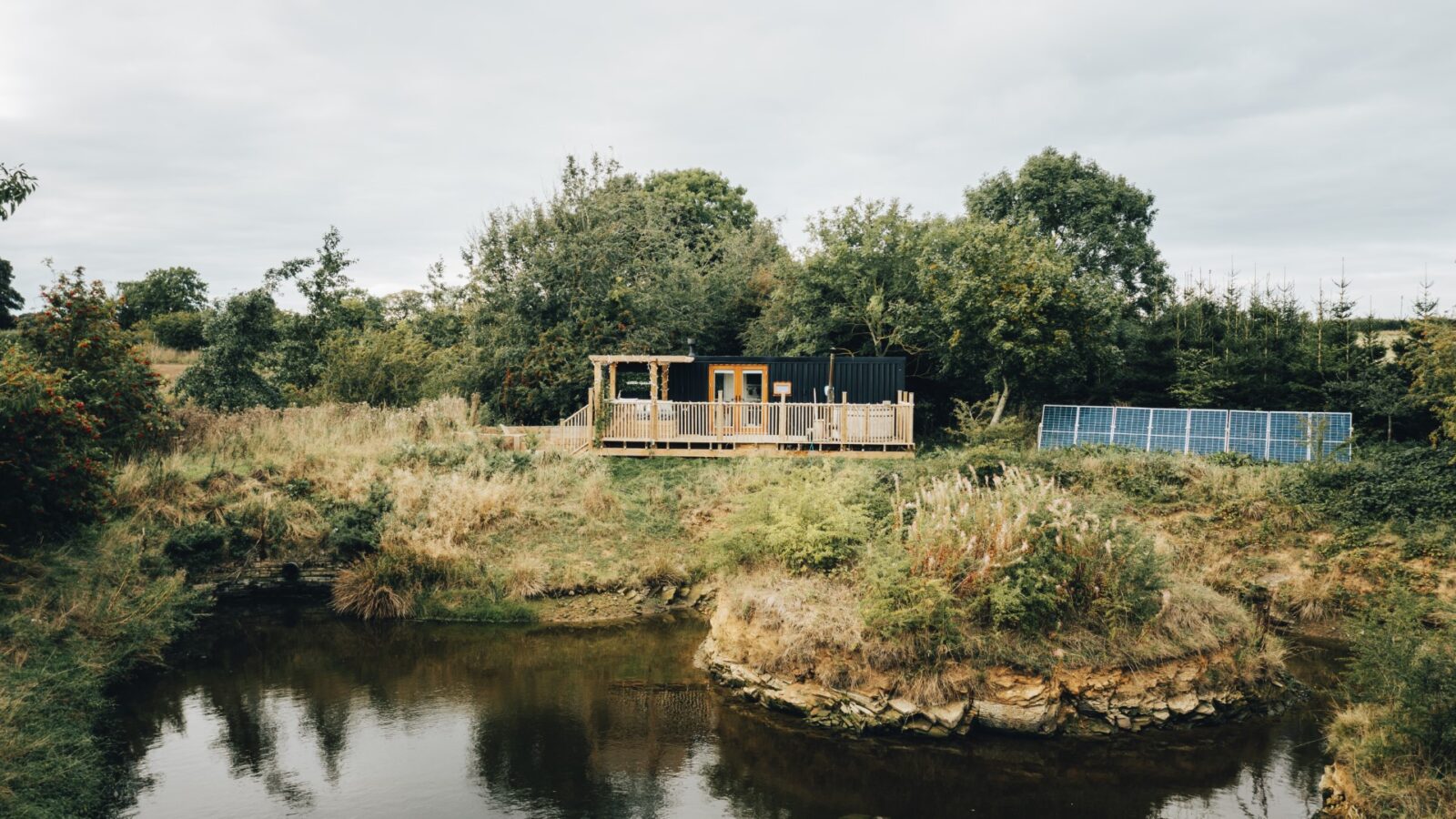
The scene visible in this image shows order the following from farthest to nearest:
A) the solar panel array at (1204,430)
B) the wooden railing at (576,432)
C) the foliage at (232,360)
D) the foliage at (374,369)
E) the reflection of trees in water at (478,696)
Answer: the foliage at (374,369), the foliage at (232,360), the wooden railing at (576,432), the solar panel array at (1204,430), the reflection of trees in water at (478,696)

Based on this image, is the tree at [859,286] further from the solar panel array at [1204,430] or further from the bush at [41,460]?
the bush at [41,460]

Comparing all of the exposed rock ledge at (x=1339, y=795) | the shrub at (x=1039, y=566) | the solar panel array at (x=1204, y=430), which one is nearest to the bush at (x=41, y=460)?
the shrub at (x=1039, y=566)

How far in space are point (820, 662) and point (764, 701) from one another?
1010 mm

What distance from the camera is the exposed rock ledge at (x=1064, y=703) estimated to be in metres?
10.5

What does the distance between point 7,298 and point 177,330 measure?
Answer: 8.11 meters

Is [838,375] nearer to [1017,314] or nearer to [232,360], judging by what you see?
[1017,314]

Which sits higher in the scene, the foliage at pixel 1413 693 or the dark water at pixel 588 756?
the foliage at pixel 1413 693

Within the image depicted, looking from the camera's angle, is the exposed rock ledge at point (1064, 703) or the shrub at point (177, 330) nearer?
the exposed rock ledge at point (1064, 703)

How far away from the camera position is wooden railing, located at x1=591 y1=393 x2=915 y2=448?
68.7ft

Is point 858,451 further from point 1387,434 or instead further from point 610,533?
point 1387,434

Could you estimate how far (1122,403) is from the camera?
23609 mm

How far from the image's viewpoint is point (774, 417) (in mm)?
21375

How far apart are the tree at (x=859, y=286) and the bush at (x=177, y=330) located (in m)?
30.2

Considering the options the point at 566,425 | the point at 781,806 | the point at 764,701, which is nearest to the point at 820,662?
the point at 764,701
